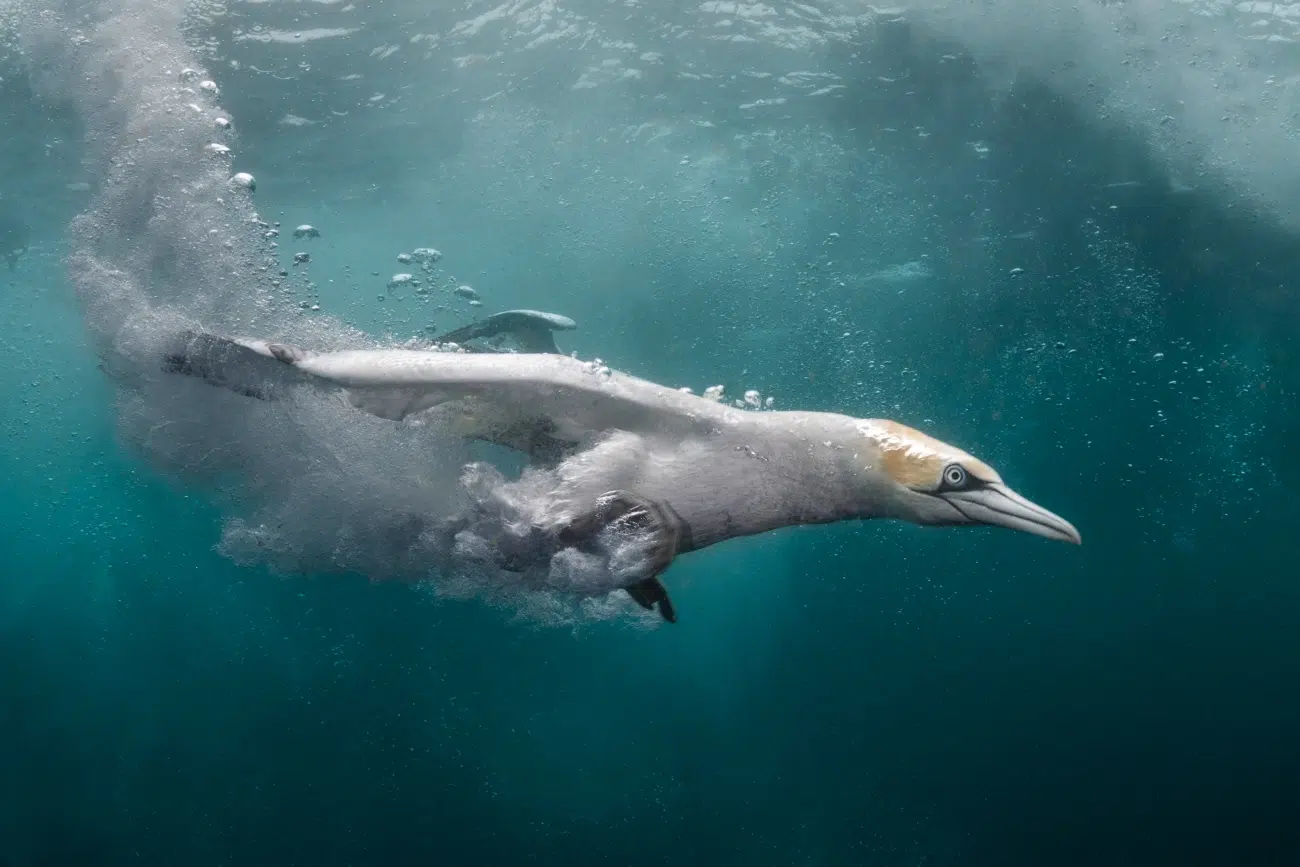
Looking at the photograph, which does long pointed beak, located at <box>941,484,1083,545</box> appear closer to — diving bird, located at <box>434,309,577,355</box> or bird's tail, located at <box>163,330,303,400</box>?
diving bird, located at <box>434,309,577,355</box>

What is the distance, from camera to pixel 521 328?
820 cm

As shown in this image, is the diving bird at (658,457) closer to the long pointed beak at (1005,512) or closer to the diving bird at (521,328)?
the long pointed beak at (1005,512)

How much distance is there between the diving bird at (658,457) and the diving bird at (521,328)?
225cm

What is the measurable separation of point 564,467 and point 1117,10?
1596cm

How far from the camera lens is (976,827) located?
32.7 meters

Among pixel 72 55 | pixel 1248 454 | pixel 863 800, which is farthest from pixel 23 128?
pixel 1248 454

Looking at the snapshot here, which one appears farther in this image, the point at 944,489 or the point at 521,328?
the point at 521,328

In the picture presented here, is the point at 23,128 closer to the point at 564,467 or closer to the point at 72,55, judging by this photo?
the point at 72,55

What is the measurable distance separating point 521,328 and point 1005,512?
538cm

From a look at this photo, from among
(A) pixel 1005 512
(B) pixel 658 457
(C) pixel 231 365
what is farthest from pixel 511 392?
(A) pixel 1005 512

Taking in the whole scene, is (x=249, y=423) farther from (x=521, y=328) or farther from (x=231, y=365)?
(x=521, y=328)

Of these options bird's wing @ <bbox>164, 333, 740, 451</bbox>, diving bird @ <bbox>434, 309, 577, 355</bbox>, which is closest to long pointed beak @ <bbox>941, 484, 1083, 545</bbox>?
bird's wing @ <bbox>164, 333, 740, 451</bbox>

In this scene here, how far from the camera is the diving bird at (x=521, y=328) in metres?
7.82

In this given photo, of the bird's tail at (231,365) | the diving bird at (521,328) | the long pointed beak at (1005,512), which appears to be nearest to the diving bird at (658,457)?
the long pointed beak at (1005,512)
